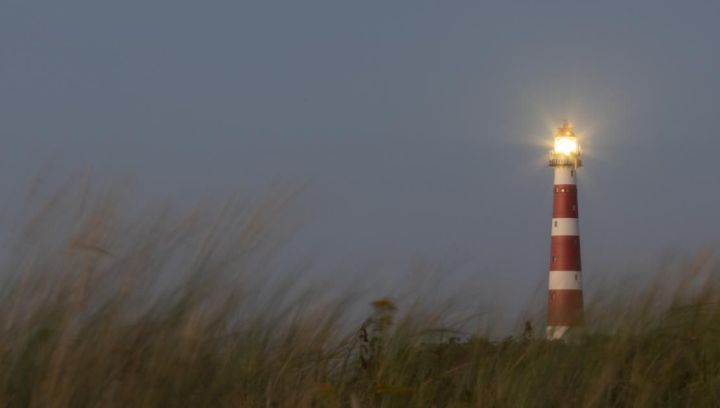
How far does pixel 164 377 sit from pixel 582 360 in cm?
149

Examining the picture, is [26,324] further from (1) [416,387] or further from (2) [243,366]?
(1) [416,387]

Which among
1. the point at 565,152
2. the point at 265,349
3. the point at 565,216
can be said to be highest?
the point at 565,152

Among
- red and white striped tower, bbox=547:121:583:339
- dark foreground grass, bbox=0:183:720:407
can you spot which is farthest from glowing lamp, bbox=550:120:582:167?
dark foreground grass, bbox=0:183:720:407

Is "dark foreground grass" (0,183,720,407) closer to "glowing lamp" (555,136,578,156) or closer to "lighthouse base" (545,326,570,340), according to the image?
"lighthouse base" (545,326,570,340)

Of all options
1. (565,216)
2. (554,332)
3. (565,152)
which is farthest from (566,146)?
(554,332)

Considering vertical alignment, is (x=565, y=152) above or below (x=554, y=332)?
above

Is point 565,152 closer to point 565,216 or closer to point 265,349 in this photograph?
point 565,216

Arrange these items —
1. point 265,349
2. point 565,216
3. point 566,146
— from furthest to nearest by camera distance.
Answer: point 566,146 → point 565,216 → point 265,349

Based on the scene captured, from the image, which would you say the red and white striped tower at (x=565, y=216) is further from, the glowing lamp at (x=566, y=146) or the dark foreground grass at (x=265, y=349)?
the dark foreground grass at (x=265, y=349)

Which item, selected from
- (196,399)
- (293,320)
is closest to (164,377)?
(196,399)

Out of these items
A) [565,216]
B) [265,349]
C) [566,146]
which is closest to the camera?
[265,349]

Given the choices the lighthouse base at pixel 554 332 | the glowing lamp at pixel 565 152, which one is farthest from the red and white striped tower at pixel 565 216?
the lighthouse base at pixel 554 332

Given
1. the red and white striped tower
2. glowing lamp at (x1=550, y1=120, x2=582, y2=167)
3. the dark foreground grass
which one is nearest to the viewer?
the dark foreground grass

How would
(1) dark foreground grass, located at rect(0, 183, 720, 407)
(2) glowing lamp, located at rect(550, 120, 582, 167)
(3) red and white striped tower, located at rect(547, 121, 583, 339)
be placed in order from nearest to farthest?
(1) dark foreground grass, located at rect(0, 183, 720, 407), (3) red and white striped tower, located at rect(547, 121, 583, 339), (2) glowing lamp, located at rect(550, 120, 582, 167)
